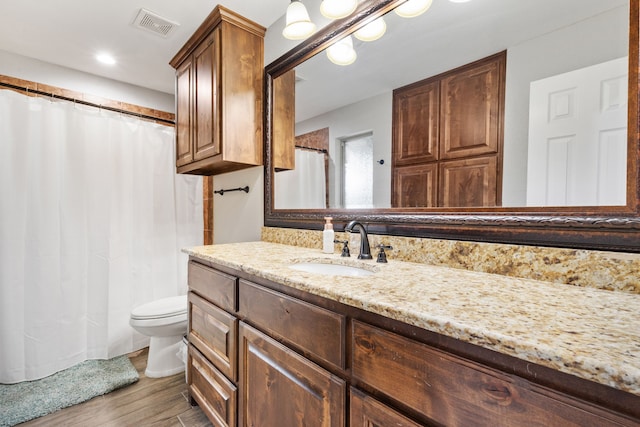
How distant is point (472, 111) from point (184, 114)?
6.30 ft

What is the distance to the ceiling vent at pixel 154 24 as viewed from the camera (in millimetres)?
1774

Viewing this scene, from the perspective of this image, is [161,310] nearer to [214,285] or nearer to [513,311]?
[214,285]

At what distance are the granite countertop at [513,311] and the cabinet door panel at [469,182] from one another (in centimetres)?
25

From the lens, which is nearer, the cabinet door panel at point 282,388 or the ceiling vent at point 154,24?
the cabinet door panel at point 282,388

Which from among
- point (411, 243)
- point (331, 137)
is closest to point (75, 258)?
point (331, 137)

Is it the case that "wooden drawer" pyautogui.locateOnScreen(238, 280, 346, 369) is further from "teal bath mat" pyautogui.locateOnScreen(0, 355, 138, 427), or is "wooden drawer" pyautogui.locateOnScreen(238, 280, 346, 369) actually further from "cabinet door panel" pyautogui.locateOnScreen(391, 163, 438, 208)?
"teal bath mat" pyautogui.locateOnScreen(0, 355, 138, 427)

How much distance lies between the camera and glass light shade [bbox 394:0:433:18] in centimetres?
113

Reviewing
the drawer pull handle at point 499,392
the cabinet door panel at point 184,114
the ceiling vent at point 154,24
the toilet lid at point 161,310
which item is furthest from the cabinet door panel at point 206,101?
the drawer pull handle at point 499,392

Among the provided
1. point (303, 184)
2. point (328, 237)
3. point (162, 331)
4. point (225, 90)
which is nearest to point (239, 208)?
point (303, 184)

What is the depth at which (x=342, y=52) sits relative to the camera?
145cm

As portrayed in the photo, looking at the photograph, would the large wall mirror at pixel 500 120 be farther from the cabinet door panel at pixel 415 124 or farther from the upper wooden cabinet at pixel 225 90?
the upper wooden cabinet at pixel 225 90

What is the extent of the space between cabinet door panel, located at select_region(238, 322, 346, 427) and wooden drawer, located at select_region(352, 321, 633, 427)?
0.46 feet

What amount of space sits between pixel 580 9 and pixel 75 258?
9.65 ft

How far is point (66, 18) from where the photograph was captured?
1790 mm
